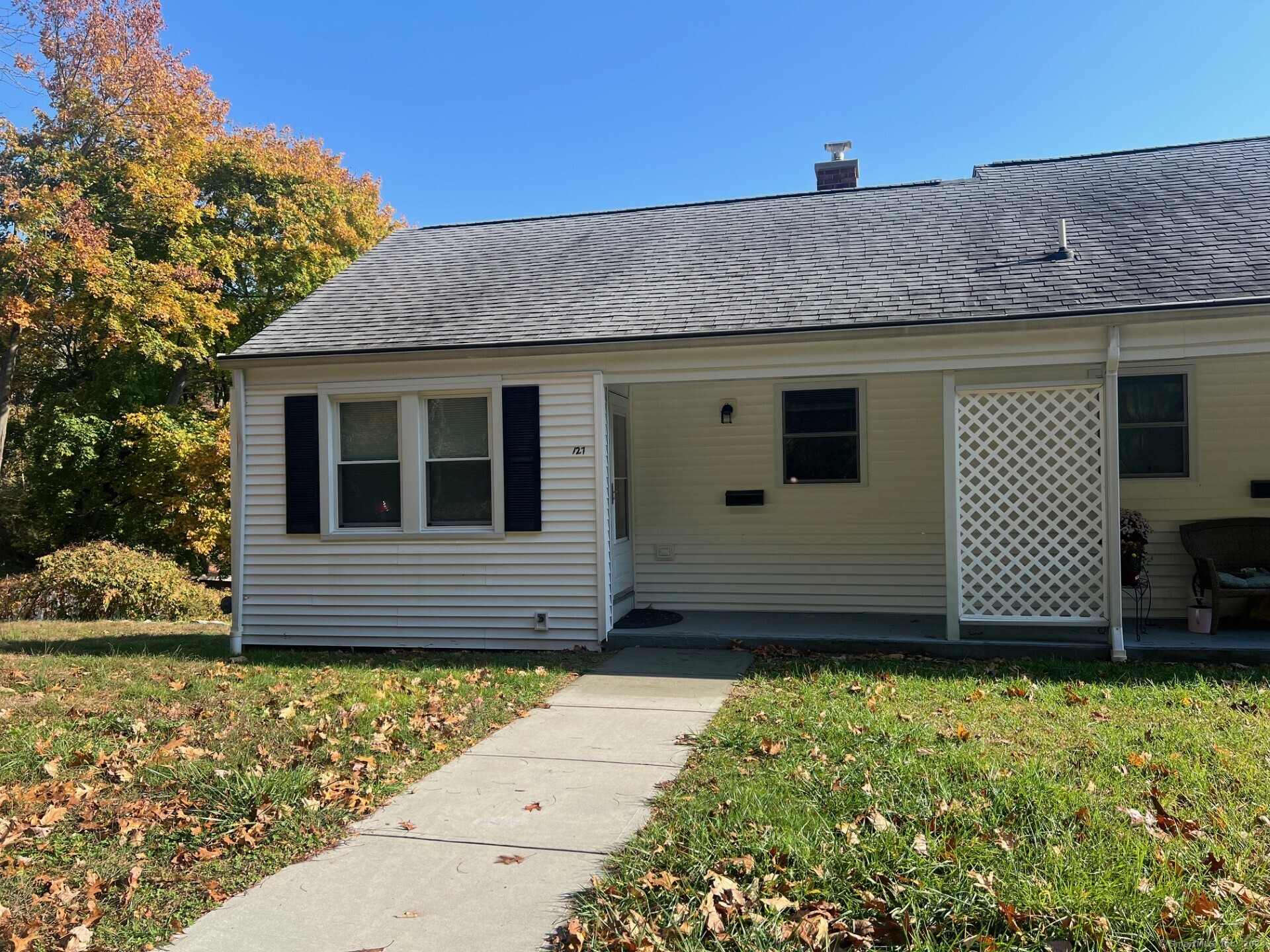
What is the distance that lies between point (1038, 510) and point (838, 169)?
6.84 meters

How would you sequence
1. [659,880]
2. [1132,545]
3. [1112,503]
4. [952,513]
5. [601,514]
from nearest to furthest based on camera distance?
1. [659,880]
2. [1112,503]
3. [952,513]
4. [1132,545]
5. [601,514]

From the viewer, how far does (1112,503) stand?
7.20 metres

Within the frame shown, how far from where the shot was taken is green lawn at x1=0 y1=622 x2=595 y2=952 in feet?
11.0

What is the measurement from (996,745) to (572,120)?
761 inches

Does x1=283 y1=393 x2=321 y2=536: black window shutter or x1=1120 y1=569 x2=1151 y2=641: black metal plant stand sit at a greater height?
x1=283 y1=393 x2=321 y2=536: black window shutter

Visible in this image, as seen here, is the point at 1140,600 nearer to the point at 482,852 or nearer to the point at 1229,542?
the point at 1229,542

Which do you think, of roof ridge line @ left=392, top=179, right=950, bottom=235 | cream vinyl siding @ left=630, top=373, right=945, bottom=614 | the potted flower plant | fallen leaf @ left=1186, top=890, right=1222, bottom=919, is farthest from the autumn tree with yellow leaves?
fallen leaf @ left=1186, top=890, right=1222, bottom=919

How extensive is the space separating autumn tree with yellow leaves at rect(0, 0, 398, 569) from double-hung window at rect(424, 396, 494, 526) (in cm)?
1132

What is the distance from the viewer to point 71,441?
18672 millimetres

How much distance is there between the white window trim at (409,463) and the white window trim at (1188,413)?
6.06 metres

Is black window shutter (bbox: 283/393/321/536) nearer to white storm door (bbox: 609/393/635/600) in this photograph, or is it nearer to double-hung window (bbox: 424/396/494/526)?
double-hung window (bbox: 424/396/494/526)

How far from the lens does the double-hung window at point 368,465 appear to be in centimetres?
873

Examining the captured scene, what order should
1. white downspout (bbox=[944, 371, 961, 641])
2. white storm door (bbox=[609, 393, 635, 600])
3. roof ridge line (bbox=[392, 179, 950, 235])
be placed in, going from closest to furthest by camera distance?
white downspout (bbox=[944, 371, 961, 641]) < white storm door (bbox=[609, 393, 635, 600]) < roof ridge line (bbox=[392, 179, 950, 235])

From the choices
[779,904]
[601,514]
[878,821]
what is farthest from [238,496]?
[779,904]
